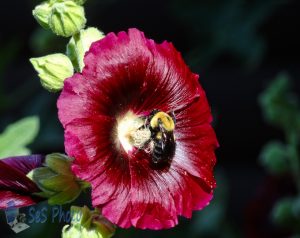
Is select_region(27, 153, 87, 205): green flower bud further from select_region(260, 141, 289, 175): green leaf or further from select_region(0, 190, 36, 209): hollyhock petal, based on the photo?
select_region(260, 141, 289, 175): green leaf

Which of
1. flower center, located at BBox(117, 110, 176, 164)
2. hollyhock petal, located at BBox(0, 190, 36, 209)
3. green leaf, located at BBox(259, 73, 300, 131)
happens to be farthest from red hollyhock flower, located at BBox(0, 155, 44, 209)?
green leaf, located at BBox(259, 73, 300, 131)

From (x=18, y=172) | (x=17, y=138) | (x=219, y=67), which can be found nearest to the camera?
(x=18, y=172)

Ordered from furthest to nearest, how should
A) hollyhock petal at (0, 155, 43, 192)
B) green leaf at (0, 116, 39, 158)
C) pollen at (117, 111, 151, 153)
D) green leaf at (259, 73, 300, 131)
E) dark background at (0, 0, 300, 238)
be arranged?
dark background at (0, 0, 300, 238) < green leaf at (259, 73, 300, 131) < green leaf at (0, 116, 39, 158) < pollen at (117, 111, 151, 153) < hollyhock petal at (0, 155, 43, 192)

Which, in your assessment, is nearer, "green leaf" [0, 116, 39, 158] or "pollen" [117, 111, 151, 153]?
"pollen" [117, 111, 151, 153]

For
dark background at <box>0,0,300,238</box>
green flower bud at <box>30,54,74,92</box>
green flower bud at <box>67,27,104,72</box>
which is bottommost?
dark background at <box>0,0,300,238</box>

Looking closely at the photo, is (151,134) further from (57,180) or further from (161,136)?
(57,180)

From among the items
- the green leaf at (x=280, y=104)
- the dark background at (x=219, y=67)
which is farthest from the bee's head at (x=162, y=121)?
the dark background at (x=219, y=67)

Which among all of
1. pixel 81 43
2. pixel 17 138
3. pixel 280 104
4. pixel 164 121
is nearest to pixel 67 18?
pixel 81 43
